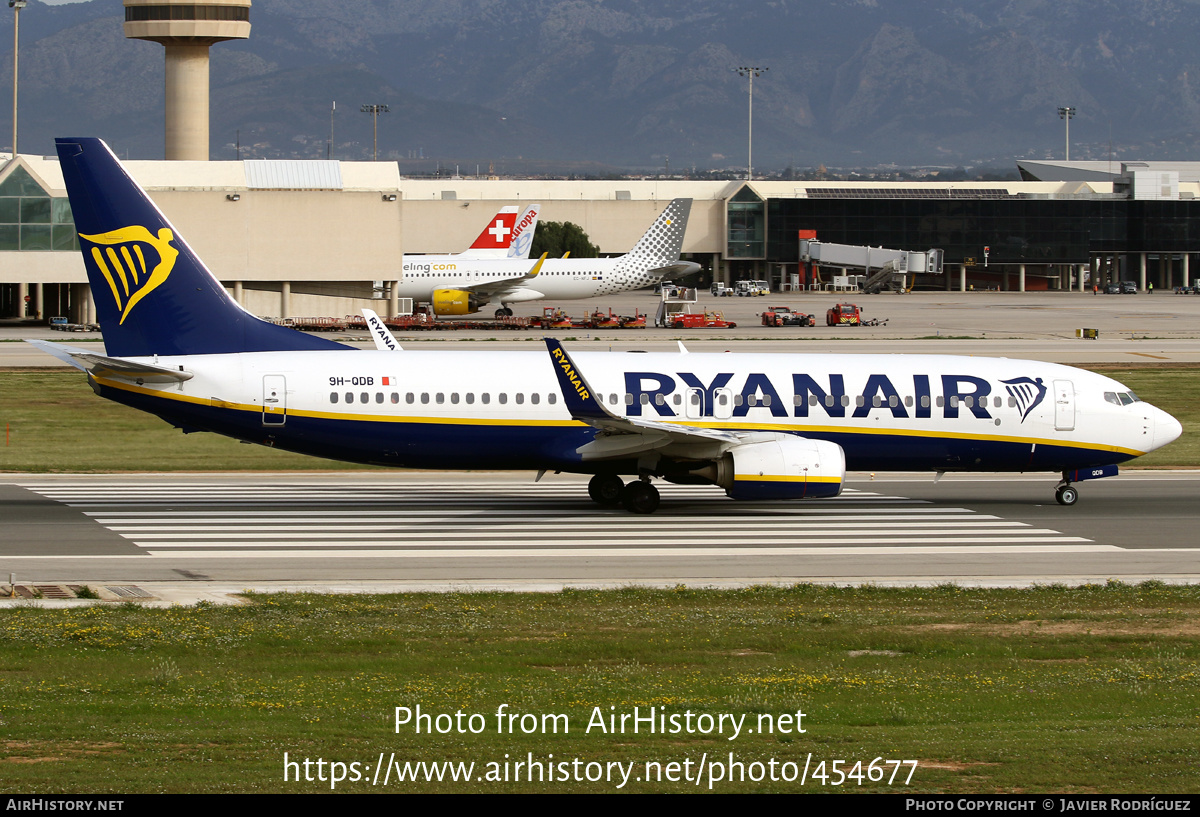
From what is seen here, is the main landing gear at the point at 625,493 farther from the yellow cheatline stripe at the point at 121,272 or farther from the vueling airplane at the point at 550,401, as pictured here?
the yellow cheatline stripe at the point at 121,272

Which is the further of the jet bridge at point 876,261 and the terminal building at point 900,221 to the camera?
the terminal building at point 900,221

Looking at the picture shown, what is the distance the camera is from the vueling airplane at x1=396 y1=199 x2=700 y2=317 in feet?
331

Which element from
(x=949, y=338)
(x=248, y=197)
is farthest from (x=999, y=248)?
(x=248, y=197)

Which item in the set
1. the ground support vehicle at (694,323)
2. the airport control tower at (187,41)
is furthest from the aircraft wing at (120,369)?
the airport control tower at (187,41)

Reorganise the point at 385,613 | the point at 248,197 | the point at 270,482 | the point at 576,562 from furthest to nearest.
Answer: the point at 248,197 < the point at 270,482 < the point at 576,562 < the point at 385,613

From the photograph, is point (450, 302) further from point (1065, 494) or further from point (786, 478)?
point (786, 478)

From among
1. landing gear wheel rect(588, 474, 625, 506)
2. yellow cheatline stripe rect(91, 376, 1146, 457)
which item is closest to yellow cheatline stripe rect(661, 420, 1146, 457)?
yellow cheatline stripe rect(91, 376, 1146, 457)

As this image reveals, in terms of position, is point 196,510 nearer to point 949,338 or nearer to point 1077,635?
point 1077,635

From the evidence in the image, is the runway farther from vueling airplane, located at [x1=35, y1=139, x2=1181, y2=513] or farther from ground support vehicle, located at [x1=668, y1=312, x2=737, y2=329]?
ground support vehicle, located at [x1=668, y1=312, x2=737, y2=329]

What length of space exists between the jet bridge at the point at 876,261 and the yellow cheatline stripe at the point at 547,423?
10944cm

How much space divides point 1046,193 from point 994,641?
156765mm

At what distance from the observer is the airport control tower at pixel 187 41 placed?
11062cm

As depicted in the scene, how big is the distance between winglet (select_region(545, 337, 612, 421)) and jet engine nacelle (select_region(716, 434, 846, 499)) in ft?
10.4
